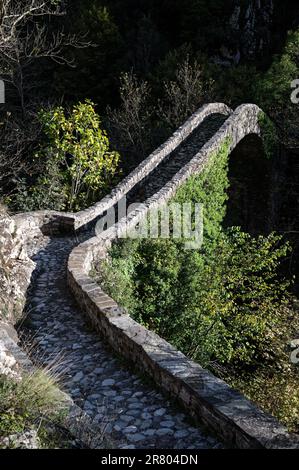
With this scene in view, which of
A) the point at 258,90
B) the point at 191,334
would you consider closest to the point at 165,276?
the point at 191,334

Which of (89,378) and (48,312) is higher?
(48,312)

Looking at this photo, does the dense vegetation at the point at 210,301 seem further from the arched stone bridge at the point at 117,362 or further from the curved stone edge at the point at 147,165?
the curved stone edge at the point at 147,165

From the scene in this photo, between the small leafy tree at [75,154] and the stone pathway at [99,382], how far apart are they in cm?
595

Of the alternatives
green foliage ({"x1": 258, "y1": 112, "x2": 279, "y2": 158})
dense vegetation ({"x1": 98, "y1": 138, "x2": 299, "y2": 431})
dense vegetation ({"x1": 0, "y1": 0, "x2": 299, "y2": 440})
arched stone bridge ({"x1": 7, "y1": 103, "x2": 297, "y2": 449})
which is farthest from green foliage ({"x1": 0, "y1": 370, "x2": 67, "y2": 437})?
green foliage ({"x1": 258, "y1": 112, "x2": 279, "y2": 158})

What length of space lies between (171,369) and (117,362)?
1050 millimetres

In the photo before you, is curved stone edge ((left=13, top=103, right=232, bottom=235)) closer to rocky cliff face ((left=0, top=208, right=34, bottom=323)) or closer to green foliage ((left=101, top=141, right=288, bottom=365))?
green foliage ((left=101, top=141, right=288, bottom=365))

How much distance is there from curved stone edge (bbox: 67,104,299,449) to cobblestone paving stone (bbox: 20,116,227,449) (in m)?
0.15

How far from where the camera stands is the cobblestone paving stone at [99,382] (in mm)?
4625

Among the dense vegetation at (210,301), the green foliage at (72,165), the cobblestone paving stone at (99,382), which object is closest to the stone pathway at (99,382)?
the cobblestone paving stone at (99,382)

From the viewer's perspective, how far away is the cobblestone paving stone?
462 cm

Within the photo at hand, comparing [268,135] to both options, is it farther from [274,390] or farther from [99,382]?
[99,382]

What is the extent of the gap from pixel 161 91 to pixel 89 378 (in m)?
17.5

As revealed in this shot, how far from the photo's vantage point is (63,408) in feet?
14.3
